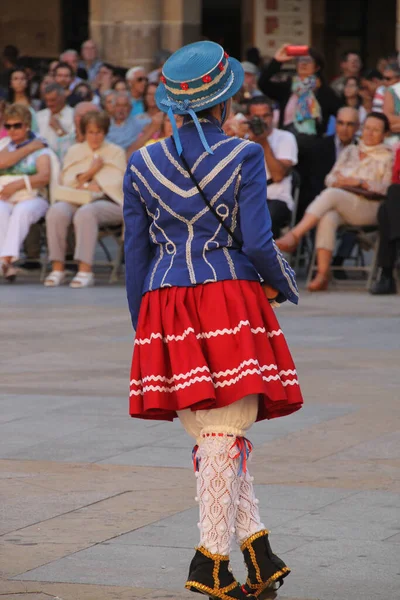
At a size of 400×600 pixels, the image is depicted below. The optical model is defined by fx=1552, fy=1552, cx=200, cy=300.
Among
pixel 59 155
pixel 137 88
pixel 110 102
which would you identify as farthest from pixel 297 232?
pixel 137 88

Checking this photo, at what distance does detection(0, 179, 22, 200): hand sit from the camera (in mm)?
14508

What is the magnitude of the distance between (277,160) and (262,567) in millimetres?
9133

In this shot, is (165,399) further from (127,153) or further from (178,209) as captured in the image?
(127,153)

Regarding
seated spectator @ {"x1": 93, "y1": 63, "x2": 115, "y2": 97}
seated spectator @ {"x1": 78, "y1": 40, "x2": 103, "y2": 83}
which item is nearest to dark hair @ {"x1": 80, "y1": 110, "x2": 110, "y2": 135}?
seated spectator @ {"x1": 93, "y1": 63, "x2": 115, "y2": 97}

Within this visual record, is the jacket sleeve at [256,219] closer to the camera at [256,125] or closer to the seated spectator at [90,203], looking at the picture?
the camera at [256,125]

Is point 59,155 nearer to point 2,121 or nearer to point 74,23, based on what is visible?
point 2,121

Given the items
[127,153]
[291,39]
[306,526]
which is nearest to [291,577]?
[306,526]

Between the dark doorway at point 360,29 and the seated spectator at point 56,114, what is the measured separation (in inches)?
535

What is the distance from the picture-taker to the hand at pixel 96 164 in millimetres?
14297

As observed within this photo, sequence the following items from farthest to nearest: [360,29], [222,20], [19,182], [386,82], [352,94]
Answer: [222,20]
[360,29]
[352,94]
[386,82]
[19,182]

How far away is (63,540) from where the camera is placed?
5441 mm

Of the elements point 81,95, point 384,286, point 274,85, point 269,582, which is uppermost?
point 269,582

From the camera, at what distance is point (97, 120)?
14.3 m

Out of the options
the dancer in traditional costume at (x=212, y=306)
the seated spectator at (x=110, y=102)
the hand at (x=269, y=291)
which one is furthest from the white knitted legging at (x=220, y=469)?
the seated spectator at (x=110, y=102)
